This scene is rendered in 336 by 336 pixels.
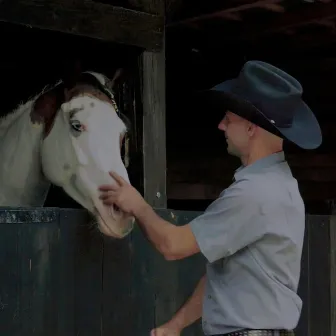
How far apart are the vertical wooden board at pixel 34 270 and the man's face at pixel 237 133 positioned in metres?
0.79

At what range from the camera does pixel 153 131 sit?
132 inches

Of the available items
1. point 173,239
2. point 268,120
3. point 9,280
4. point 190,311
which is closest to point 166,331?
point 190,311

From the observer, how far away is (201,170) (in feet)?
21.5

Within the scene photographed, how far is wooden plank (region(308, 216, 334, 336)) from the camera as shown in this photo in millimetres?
4211

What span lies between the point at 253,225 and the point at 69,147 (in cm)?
120

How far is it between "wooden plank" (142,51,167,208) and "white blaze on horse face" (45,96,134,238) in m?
0.27

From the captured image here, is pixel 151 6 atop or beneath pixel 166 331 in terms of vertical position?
atop

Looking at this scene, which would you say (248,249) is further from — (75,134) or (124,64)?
(124,64)

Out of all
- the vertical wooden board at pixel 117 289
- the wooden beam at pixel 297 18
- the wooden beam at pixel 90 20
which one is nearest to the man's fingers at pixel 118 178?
the vertical wooden board at pixel 117 289

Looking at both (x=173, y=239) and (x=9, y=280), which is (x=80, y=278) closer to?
(x=9, y=280)

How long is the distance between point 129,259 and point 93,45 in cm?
104

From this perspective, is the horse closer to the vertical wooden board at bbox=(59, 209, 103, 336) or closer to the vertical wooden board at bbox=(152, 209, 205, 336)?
the vertical wooden board at bbox=(59, 209, 103, 336)

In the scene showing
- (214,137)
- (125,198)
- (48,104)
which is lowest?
(125,198)

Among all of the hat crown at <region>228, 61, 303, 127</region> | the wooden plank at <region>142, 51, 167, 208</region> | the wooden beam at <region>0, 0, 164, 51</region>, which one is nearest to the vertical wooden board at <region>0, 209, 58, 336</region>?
the wooden plank at <region>142, 51, 167, 208</region>
